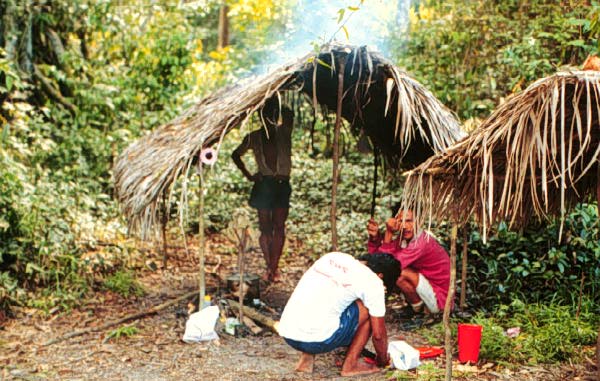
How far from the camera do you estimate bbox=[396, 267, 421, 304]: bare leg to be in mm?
5910

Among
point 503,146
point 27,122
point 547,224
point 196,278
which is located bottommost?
point 196,278

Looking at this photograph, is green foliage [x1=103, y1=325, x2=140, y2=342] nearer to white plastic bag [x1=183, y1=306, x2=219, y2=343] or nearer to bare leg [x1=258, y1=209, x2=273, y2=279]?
white plastic bag [x1=183, y1=306, x2=219, y2=343]

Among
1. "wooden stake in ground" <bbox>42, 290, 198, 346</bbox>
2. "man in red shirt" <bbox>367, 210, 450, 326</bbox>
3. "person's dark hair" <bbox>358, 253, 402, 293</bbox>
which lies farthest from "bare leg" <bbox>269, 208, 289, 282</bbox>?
"person's dark hair" <bbox>358, 253, 402, 293</bbox>

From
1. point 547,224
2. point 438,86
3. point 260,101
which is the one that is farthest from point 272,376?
point 438,86

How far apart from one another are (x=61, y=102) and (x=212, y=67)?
408 cm

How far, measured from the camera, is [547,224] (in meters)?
6.43

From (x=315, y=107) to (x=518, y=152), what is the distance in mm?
2443

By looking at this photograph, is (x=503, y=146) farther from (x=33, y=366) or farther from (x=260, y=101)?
(x=33, y=366)

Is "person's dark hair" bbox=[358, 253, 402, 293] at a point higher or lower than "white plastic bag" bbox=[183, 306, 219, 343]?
higher

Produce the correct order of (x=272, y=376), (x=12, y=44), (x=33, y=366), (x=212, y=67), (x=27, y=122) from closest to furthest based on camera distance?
(x=272, y=376), (x=33, y=366), (x=27, y=122), (x=12, y=44), (x=212, y=67)

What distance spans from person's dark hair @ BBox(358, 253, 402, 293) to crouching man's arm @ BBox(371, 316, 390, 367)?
638 mm

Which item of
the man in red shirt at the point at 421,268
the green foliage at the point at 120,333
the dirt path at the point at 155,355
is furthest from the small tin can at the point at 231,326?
the man in red shirt at the point at 421,268

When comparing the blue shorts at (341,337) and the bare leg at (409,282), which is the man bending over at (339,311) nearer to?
the blue shorts at (341,337)

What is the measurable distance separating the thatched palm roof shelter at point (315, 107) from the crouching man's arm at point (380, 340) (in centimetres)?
172
